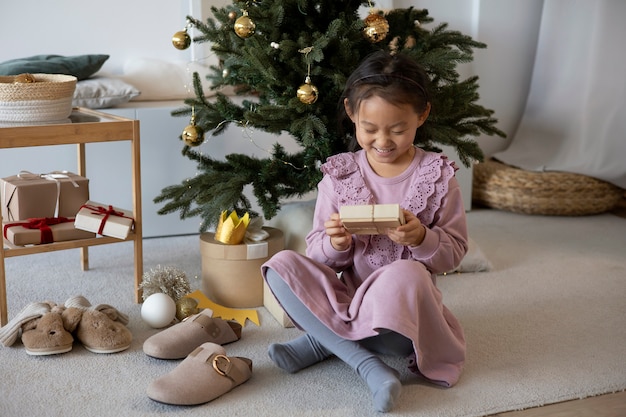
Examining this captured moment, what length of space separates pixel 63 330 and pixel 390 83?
2.96 feet

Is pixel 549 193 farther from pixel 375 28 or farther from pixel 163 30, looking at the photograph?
pixel 163 30

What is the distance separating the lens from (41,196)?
6.96ft

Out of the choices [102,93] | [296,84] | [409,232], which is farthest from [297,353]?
[102,93]

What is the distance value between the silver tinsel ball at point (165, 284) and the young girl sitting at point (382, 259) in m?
0.44

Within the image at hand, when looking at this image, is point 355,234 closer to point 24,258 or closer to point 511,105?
point 24,258

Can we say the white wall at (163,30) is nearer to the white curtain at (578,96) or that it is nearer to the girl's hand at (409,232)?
the white curtain at (578,96)

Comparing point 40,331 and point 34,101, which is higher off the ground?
point 34,101

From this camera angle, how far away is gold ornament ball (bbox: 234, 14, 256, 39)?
2029 mm

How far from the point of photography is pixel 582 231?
294 centimetres

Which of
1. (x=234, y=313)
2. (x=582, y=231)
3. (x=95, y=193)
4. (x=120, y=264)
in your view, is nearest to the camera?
(x=234, y=313)

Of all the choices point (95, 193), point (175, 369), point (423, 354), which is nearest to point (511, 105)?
point (95, 193)

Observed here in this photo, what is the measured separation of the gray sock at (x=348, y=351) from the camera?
1.56 m

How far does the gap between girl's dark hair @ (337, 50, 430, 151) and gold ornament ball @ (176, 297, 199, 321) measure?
0.65 metres

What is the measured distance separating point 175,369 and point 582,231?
5.92ft
